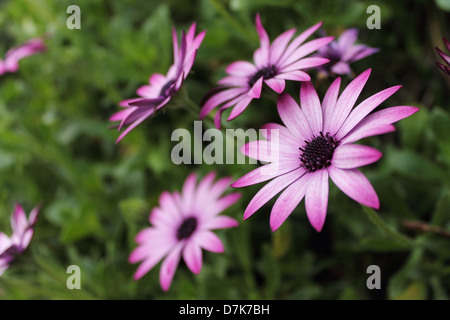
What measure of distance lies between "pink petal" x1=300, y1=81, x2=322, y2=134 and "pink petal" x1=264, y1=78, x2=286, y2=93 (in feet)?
0.14

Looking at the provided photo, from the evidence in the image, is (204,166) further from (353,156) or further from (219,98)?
(353,156)

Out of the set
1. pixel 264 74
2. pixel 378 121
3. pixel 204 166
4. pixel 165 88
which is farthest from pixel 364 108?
pixel 204 166

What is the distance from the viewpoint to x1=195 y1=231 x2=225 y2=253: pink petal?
1.13 m

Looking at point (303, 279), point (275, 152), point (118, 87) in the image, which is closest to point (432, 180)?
point (303, 279)

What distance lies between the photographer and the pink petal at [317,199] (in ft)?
2.27

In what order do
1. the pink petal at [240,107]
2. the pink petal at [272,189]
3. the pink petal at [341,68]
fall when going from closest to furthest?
the pink petal at [272,189] < the pink petal at [240,107] < the pink petal at [341,68]

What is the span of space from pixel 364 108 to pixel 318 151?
0.36 feet

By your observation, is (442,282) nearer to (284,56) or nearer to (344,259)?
(344,259)

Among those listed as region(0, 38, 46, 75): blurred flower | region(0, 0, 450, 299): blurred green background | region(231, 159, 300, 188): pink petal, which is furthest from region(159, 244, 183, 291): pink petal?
region(0, 38, 46, 75): blurred flower

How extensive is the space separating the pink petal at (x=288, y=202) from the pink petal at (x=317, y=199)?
0.01m

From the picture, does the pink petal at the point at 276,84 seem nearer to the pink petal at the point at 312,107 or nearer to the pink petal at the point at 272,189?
the pink petal at the point at 312,107

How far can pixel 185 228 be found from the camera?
129cm

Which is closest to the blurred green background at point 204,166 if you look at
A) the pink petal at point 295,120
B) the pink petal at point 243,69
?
the pink petal at point 243,69

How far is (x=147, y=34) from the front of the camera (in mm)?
1865
